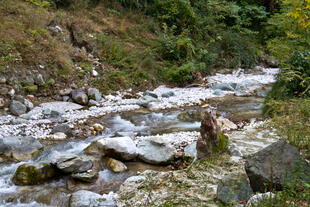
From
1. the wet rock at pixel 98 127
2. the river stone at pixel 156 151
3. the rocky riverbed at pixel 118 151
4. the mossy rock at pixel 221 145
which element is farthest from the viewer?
the wet rock at pixel 98 127

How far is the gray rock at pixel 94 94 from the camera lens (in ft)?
26.5

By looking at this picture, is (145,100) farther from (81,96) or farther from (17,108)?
(17,108)

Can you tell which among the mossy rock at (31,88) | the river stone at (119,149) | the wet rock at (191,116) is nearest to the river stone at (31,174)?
the river stone at (119,149)

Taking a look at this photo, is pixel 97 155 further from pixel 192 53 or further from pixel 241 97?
pixel 192 53

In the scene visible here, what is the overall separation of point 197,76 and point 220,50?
11.7 ft

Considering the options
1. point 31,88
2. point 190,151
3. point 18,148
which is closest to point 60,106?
point 31,88

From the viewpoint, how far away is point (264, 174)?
232 cm

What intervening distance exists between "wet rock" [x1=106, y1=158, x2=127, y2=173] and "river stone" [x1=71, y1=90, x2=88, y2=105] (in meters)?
3.79

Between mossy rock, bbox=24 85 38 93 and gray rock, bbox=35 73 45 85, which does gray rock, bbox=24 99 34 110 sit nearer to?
mossy rock, bbox=24 85 38 93

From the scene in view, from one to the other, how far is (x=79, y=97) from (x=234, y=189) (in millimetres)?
6087

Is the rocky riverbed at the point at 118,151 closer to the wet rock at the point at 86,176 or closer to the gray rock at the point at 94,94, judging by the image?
the wet rock at the point at 86,176

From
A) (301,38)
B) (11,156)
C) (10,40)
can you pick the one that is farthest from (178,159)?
(10,40)

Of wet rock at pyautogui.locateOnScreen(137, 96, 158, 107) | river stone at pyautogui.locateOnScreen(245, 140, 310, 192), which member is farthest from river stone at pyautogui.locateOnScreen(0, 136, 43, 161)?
wet rock at pyautogui.locateOnScreen(137, 96, 158, 107)

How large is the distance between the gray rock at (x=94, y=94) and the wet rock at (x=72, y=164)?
4.10 meters
